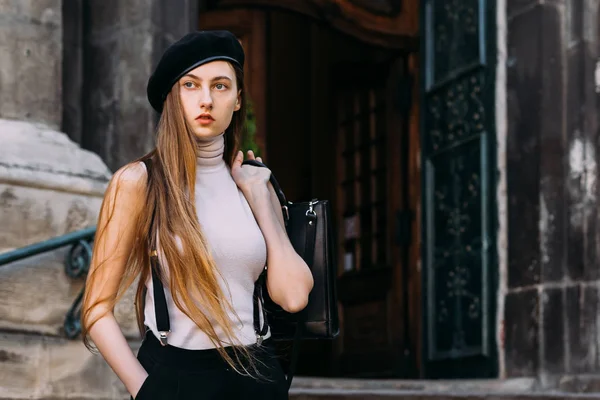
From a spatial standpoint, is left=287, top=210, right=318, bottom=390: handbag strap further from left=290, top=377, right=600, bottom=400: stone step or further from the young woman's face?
left=290, top=377, right=600, bottom=400: stone step

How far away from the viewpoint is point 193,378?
8.38 feet

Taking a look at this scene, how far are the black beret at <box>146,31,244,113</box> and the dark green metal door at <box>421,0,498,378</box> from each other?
16.6 feet

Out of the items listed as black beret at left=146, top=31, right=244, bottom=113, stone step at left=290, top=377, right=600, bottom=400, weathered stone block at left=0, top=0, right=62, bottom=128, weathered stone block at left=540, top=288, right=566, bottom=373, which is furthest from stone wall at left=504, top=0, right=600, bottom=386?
black beret at left=146, top=31, right=244, bottom=113

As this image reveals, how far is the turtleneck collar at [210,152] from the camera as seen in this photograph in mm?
2699

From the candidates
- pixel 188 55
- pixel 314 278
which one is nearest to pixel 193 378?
pixel 314 278

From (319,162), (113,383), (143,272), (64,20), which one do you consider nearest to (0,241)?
(113,383)

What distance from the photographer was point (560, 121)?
712 centimetres

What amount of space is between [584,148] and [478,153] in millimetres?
861

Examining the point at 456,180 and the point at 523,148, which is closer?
the point at 523,148

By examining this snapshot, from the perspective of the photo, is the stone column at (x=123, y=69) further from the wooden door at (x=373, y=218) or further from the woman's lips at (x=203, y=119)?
the wooden door at (x=373, y=218)

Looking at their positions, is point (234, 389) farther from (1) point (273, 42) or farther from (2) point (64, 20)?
(1) point (273, 42)

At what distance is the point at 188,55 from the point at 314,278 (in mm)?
601

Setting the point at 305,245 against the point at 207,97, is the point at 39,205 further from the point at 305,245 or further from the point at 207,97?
the point at 207,97

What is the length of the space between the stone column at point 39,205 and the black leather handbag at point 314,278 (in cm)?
244
